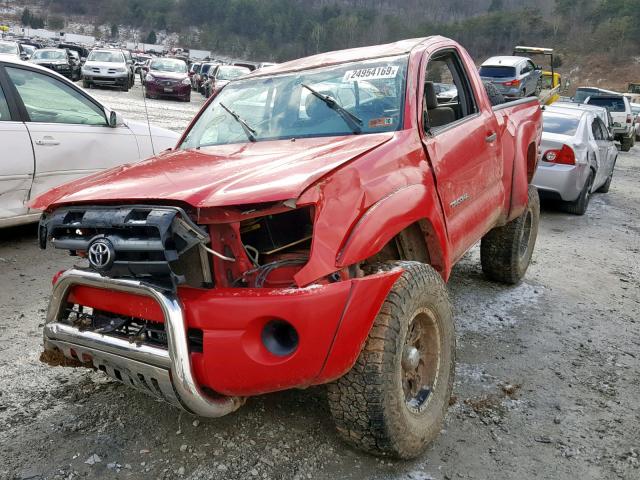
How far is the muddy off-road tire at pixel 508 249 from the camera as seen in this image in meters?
5.12

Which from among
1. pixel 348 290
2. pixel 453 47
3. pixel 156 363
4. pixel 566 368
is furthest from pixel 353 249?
pixel 453 47

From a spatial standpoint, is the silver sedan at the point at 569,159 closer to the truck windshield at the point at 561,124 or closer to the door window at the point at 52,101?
the truck windshield at the point at 561,124

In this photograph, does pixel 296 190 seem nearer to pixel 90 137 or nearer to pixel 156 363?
pixel 156 363

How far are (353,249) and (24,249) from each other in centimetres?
439

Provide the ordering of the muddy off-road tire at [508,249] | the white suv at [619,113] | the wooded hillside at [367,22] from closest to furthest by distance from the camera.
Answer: the muddy off-road tire at [508,249] → the white suv at [619,113] → the wooded hillside at [367,22]

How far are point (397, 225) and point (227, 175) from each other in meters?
0.78

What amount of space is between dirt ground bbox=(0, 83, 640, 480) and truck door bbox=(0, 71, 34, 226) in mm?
775

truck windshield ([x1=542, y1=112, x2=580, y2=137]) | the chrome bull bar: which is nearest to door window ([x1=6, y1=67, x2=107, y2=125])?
the chrome bull bar

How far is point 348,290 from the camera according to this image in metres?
2.30

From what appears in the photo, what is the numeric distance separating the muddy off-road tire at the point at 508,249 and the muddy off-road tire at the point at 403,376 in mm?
2360

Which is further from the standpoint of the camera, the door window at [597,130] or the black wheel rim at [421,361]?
the door window at [597,130]

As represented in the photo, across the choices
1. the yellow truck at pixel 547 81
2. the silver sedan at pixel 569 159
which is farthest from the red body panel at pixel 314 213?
the yellow truck at pixel 547 81

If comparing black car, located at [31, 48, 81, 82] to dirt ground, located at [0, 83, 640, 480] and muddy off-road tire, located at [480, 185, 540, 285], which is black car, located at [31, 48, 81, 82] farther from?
muddy off-road tire, located at [480, 185, 540, 285]

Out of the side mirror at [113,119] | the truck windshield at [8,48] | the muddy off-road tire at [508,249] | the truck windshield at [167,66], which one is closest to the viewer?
the muddy off-road tire at [508,249]
